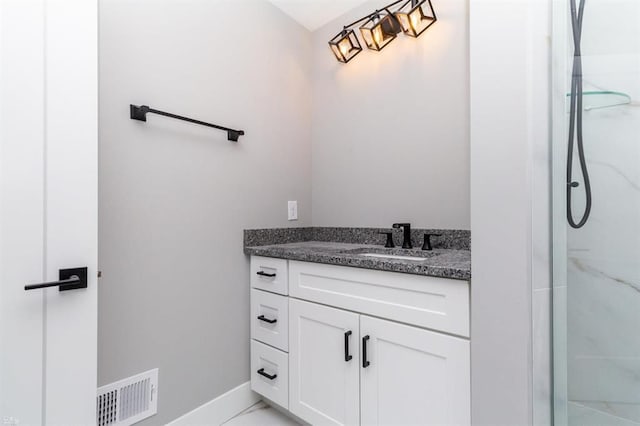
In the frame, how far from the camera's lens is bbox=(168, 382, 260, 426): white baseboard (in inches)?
57.6

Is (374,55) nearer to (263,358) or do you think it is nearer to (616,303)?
(616,303)

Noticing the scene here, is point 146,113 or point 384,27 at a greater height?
point 384,27

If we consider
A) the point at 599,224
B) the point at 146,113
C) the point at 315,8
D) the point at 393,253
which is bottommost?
the point at 393,253

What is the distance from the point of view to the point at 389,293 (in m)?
1.18

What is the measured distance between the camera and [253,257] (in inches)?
67.5

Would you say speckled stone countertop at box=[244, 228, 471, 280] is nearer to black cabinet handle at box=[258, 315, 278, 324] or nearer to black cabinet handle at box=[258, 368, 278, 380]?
black cabinet handle at box=[258, 315, 278, 324]

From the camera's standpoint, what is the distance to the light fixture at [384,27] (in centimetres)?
162

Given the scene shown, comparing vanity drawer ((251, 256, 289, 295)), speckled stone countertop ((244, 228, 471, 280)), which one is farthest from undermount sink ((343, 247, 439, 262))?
vanity drawer ((251, 256, 289, 295))

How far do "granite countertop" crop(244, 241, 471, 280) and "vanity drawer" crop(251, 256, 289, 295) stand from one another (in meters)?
0.04

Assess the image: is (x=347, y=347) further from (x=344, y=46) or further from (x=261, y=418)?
(x=344, y=46)

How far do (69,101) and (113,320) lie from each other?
0.81 meters

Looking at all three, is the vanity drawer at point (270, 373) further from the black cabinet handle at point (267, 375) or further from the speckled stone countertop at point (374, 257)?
the speckled stone countertop at point (374, 257)

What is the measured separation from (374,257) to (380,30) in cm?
125

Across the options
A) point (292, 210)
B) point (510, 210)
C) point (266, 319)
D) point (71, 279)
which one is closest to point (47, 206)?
point (71, 279)
